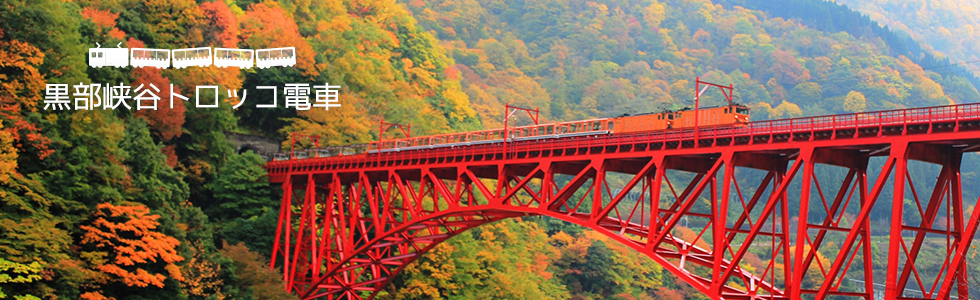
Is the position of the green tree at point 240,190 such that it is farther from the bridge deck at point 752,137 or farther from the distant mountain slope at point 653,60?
the distant mountain slope at point 653,60

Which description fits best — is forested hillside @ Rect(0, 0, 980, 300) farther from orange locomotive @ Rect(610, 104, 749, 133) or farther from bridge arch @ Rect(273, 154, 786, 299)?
orange locomotive @ Rect(610, 104, 749, 133)

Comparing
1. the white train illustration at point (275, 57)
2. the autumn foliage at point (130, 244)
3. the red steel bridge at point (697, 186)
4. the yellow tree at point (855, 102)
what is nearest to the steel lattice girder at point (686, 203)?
the red steel bridge at point (697, 186)

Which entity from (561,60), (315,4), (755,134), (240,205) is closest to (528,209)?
(755,134)

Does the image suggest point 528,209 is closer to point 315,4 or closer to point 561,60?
point 315,4

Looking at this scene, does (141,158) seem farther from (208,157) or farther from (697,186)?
(697,186)

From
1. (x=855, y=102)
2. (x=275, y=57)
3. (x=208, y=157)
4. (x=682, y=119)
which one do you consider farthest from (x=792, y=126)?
(x=855, y=102)

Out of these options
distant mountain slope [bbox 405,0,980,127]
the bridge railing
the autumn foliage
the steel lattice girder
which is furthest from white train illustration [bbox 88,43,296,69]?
distant mountain slope [bbox 405,0,980,127]
